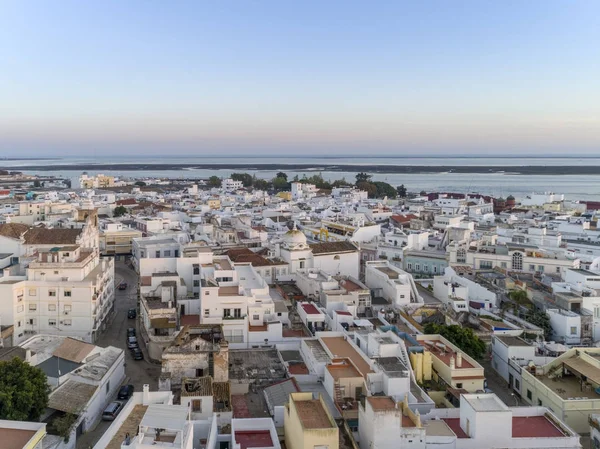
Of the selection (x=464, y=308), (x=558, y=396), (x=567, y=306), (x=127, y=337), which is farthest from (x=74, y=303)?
(x=567, y=306)

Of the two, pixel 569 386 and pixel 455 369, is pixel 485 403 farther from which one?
pixel 569 386

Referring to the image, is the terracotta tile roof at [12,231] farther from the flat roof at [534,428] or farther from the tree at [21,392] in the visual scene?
the flat roof at [534,428]

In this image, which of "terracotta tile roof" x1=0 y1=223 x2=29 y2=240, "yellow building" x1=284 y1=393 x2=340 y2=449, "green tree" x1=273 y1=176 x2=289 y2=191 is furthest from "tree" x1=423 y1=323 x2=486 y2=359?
"green tree" x1=273 y1=176 x2=289 y2=191

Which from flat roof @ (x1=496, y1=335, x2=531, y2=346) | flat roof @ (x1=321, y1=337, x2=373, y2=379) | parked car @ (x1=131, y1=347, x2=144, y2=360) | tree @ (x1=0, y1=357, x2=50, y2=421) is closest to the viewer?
tree @ (x1=0, y1=357, x2=50, y2=421)

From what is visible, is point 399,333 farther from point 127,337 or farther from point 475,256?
point 475,256

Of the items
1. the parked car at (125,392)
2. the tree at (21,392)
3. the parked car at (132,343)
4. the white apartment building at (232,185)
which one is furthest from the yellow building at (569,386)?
the white apartment building at (232,185)

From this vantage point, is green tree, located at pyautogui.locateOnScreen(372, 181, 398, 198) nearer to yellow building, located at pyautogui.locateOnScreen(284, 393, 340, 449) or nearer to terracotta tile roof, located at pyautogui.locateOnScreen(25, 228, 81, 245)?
terracotta tile roof, located at pyautogui.locateOnScreen(25, 228, 81, 245)
